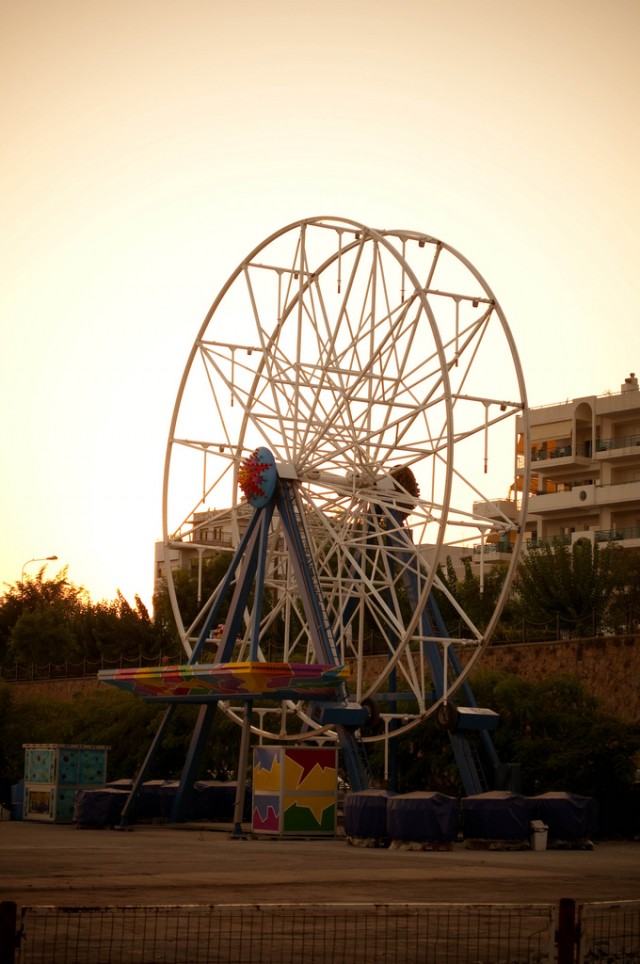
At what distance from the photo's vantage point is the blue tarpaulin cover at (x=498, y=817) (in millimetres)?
29594

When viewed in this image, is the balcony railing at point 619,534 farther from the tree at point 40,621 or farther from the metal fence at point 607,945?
the metal fence at point 607,945

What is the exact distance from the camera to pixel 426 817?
2855cm

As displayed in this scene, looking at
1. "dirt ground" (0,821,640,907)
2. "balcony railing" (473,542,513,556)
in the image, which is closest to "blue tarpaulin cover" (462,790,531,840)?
"dirt ground" (0,821,640,907)

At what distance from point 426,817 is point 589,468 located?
5983 cm

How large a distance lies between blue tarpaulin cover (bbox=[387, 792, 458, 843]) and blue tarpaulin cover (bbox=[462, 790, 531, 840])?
1.21 metres

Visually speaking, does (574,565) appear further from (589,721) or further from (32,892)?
(32,892)

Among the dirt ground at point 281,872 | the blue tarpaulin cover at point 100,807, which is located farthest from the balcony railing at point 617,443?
the dirt ground at point 281,872

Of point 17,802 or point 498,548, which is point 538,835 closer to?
point 17,802

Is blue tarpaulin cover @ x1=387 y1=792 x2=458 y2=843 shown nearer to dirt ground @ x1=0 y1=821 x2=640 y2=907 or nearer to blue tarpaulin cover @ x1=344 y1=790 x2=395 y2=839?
dirt ground @ x1=0 y1=821 x2=640 y2=907

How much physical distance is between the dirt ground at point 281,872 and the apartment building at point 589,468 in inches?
2010

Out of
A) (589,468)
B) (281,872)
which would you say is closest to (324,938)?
(281,872)

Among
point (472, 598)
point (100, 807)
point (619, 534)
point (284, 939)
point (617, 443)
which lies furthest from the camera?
point (617, 443)

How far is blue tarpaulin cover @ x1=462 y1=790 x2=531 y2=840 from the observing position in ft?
97.1

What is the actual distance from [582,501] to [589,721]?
158 feet
